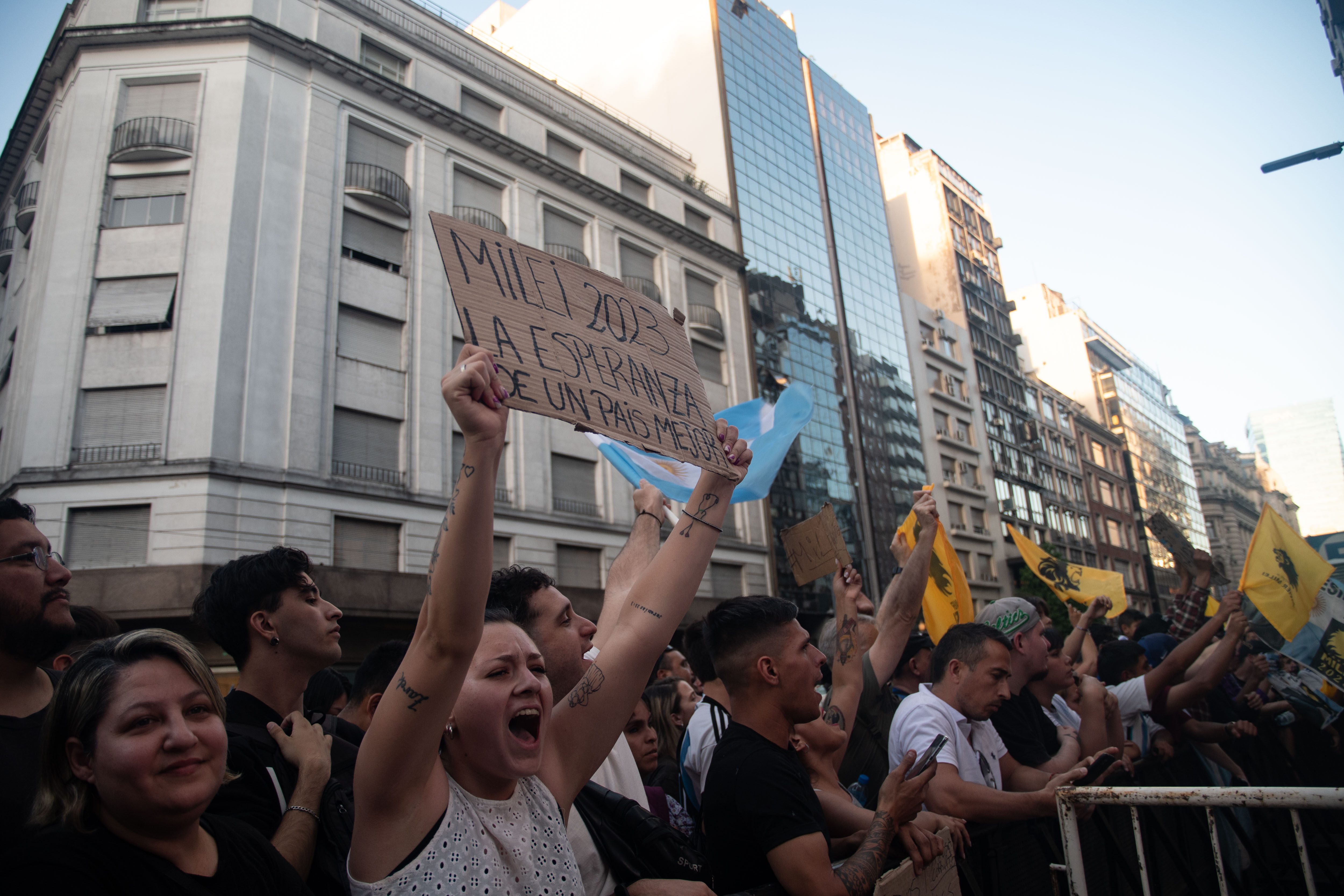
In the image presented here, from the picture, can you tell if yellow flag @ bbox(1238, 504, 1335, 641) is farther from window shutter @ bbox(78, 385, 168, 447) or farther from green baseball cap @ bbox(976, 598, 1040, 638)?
window shutter @ bbox(78, 385, 168, 447)

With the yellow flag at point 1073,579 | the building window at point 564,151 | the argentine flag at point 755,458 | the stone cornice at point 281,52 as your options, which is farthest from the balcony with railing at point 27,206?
the yellow flag at point 1073,579

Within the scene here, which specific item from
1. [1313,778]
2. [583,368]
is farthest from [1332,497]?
[583,368]

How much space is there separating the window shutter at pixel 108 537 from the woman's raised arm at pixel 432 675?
1597 centimetres

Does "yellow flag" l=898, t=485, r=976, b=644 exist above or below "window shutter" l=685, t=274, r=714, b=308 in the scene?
below

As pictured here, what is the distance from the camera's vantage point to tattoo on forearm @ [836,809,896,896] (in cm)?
234

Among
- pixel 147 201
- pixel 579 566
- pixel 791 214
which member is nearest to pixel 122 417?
pixel 147 201

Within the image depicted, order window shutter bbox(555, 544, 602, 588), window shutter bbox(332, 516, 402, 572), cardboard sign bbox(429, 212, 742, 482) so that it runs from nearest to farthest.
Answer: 1. cardboard sign bbox(429, 212, 742, 482)
2. window shutter bbox(332, 516, 402, 572)
3. window shutter bbox(555, 544, 602, 588)

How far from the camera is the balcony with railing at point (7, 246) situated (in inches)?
798

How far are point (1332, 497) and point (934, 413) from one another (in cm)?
12442

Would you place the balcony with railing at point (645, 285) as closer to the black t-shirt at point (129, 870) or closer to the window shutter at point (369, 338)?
the window shutter at point (369, 338)

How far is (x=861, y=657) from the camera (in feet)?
12.1

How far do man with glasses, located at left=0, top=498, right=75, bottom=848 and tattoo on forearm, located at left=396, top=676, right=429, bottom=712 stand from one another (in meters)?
1.55

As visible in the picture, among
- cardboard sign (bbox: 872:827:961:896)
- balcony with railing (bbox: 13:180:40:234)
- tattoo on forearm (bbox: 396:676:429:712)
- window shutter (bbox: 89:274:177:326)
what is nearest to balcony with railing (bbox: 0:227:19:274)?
balcony with railing (bbox: 13:180:40:234)

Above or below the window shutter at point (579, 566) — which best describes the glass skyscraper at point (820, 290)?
above
